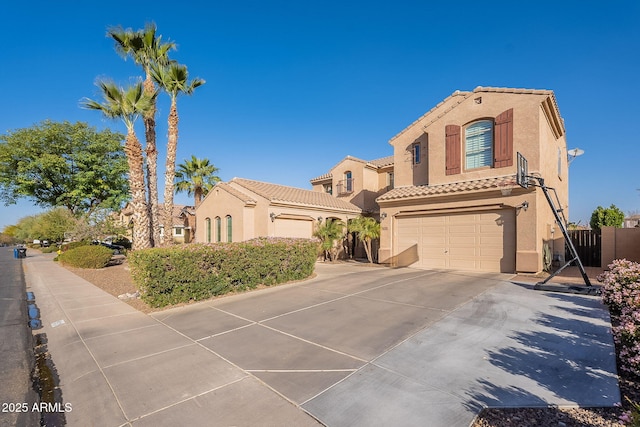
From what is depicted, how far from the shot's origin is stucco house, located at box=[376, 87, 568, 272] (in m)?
12.2

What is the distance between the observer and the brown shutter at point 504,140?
12839 millimetres

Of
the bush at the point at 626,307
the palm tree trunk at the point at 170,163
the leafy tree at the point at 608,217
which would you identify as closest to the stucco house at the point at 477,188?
→ the leafy tree at the point at 608,217

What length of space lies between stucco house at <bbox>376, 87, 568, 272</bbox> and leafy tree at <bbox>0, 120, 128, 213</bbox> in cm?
2866

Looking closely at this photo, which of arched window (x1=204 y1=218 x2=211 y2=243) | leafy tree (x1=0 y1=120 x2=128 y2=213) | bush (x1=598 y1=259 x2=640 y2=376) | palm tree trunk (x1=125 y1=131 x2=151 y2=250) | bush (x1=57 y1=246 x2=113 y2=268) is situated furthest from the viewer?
leafy tree (x1=0 y1=120 x2=128 y2=213)

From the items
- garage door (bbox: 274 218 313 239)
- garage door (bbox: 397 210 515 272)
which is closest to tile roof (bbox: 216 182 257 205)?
garage door (bbox: 274 218 313 239)

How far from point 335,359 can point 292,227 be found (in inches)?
548

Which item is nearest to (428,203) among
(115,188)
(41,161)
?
(115,188)

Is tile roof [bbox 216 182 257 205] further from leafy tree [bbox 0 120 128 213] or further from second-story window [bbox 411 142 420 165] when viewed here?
leafy tree [bbox 0 120 128 213]

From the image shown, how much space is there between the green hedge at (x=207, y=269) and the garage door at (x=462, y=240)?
6827 millimetres

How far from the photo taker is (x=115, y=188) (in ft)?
101

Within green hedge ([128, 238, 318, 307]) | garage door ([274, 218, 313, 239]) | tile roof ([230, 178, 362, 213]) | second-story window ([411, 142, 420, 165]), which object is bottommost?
green hedge ([128, 238, 318, 307])

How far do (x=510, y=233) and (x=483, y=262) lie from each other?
5.35ft

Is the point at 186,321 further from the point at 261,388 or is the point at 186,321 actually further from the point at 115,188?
the point at 115,188

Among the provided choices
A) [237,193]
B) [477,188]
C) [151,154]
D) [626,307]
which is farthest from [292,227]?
[626,307]
